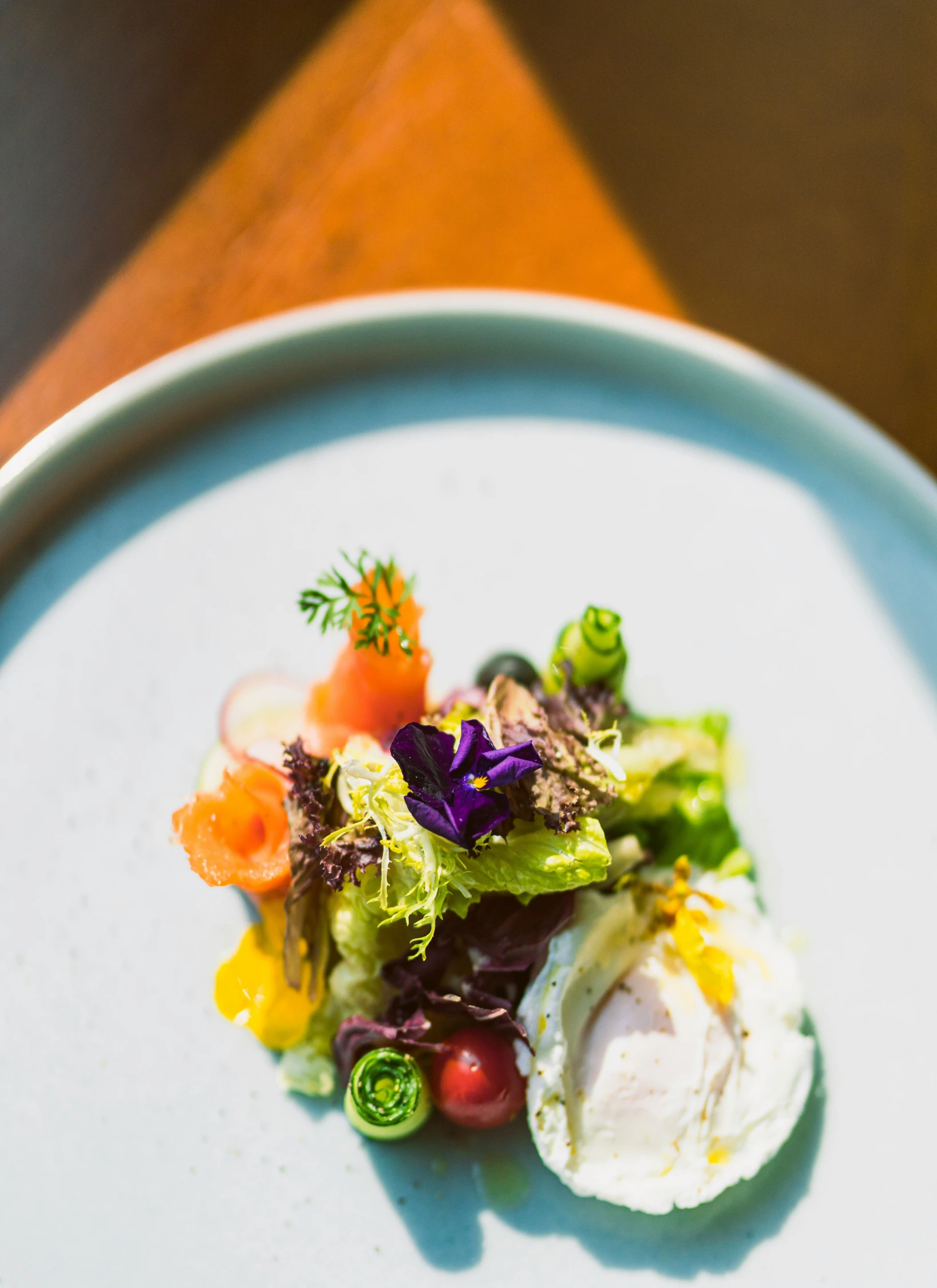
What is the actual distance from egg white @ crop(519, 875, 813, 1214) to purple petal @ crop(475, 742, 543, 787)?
1.08 feet

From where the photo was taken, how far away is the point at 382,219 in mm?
2111

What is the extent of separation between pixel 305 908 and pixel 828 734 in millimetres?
894

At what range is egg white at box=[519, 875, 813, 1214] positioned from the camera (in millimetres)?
1444

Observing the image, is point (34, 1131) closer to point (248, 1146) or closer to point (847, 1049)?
point (248, 1146)

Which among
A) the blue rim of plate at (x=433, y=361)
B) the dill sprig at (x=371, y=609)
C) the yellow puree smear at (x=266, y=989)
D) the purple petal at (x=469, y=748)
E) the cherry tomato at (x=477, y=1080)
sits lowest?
the cherry tomato at (x=477, y=1080)

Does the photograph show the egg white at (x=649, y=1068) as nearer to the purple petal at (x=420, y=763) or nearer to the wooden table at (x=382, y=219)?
the purple petal at (x=420, y=763)

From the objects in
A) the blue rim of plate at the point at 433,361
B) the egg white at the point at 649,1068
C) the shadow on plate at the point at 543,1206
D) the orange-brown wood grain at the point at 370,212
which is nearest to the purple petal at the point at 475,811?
the egg white at the point at 649,1068

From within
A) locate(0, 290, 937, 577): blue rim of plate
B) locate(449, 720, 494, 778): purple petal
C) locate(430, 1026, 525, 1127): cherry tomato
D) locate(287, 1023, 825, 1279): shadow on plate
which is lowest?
locate(287, 1023, 825, 1279): shadow on plate

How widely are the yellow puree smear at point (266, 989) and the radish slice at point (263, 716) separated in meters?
0.25

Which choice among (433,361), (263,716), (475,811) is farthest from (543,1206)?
(433,361)

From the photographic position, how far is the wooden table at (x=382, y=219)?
2045 millimetres

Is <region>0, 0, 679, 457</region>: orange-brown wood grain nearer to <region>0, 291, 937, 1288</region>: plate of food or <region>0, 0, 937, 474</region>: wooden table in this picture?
<region>0, 0, 937, 474</region>: wooden table

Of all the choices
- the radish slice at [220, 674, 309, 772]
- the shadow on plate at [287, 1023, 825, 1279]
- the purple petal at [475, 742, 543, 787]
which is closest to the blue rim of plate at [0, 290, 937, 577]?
the radish slice at [220, 674, 309, 772]

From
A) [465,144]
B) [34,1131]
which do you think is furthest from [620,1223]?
[465,144]
